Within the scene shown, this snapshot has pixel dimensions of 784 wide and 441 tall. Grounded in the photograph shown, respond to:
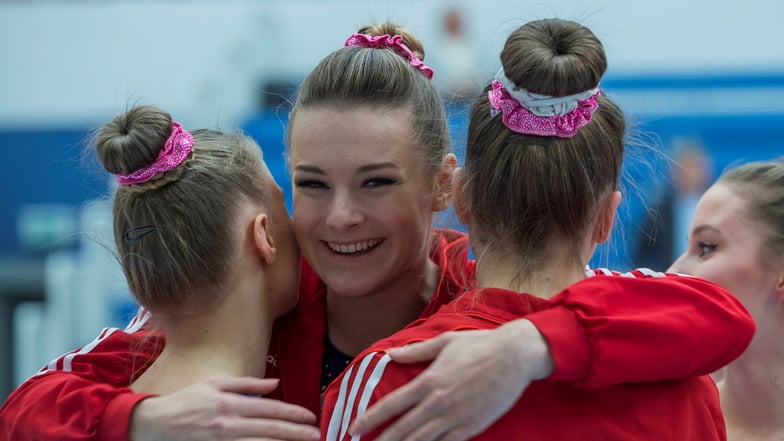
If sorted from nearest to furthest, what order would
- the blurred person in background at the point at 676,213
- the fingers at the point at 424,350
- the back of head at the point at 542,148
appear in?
the fingers at the point at 424,350 → the back of head at the point at 542,148 → the blurred person in background at the point at 676,213

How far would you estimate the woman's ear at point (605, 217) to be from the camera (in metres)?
1.49

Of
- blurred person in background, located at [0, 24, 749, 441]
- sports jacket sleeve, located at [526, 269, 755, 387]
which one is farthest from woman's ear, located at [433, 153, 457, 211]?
sports jacket sleeve, located at [526, 269, 755, 387]

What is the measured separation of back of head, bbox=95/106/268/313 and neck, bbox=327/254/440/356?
13.7 inches

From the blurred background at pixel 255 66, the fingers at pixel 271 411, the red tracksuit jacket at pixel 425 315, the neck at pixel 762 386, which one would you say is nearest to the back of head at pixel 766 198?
the neck at pixel 762 386

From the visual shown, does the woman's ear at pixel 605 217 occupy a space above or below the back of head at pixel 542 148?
below

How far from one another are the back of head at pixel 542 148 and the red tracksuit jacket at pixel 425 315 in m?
0.13

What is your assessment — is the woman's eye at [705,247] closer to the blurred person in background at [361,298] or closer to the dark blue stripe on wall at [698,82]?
the blurred person in background at [361,298]

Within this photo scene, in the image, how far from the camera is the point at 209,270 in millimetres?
1623

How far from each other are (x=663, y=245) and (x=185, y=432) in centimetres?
437

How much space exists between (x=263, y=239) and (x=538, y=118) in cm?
55

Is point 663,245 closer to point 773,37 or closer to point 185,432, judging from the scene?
point 773,37

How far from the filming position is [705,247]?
1927mm

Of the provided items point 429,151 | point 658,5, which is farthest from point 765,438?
point 658,5

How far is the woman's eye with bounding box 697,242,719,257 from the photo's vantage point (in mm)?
1912
